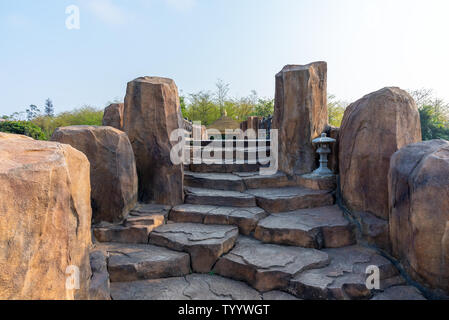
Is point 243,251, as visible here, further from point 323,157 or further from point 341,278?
point 323,157

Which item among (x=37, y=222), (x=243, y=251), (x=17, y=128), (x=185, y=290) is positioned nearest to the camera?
(x=37, y=222)

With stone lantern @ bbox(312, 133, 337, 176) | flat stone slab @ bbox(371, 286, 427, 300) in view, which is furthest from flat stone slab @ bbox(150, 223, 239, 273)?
stone lantern @ bbox(312, 133, 337, 176)

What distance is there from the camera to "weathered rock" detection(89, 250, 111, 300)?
202 cm

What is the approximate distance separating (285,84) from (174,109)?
206cm

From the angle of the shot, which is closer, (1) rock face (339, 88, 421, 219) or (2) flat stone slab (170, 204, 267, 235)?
(1) rock face (339, 88, 421, 219)

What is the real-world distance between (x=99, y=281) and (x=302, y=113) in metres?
3.95

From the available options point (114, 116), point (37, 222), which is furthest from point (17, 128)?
point (37, 222)

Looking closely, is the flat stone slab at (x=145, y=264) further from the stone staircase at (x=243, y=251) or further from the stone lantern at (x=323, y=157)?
the stone lantern at (x=323, y=157)

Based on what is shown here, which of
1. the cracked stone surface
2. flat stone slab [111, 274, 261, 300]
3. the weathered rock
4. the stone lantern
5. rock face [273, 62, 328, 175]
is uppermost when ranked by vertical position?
rock face [273, 62, 328, 175]

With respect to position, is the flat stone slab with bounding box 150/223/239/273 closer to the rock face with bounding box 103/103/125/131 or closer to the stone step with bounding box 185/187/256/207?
the stone step with bounding box 185/187/256/207

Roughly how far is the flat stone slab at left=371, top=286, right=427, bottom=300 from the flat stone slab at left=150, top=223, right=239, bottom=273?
1.55 meters

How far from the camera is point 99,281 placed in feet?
6.94
